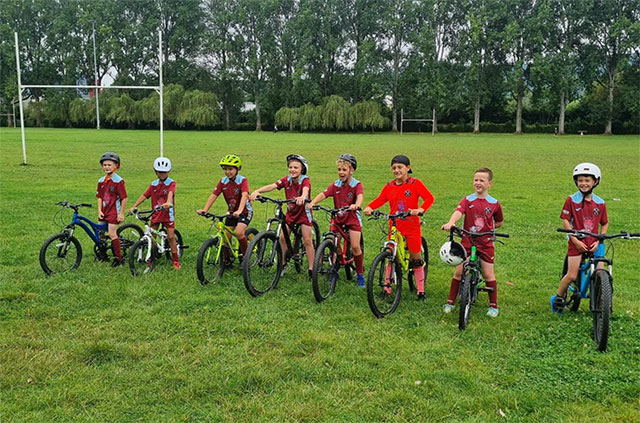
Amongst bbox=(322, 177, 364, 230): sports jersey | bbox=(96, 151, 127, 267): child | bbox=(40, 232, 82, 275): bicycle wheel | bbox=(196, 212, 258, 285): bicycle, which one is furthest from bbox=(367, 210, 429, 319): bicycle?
bbox=(40, 232, 82, 275): bicycle wheel

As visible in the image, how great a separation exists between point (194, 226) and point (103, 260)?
2.71 meters

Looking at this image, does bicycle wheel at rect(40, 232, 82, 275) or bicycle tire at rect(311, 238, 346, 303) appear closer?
bicycle tire at rect(311, 238, 346, 303)

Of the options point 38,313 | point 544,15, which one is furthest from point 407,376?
point 544,15

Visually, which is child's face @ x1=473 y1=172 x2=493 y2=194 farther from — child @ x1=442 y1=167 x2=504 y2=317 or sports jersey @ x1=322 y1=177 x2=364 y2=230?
sports jersey @ x1=322 y1=177 x2=364 y2=230

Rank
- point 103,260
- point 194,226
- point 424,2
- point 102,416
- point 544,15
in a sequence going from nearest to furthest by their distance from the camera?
point 102,416, point 103,260, point 194,226, point 544,15, point 424,2

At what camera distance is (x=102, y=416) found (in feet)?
11.8

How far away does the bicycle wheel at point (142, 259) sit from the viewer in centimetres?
664

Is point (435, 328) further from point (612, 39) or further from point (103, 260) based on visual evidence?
point (612, 39)

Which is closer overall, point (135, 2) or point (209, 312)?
point (209, 312)

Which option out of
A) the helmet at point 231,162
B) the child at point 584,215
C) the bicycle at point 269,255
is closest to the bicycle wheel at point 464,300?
the child at point 584,215

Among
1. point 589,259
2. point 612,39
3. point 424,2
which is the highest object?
point 424,2

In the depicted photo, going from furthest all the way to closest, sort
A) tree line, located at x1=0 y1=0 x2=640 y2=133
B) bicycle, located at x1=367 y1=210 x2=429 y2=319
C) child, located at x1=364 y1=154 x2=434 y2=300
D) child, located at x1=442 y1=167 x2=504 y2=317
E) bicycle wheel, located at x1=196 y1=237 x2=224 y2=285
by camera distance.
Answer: tree line, located at x1=0 y1=0 x2=640 y2=133, bicycle wheel, located at x1=196 y1=237 x2=224 y2=285, child, located at x1=364 y1=154 x2=434 y2=300, bicycle, located at x1=367 y1=210 x2=429 y2=319, child, located at x1=442 y1=167 x2=504 y2=317

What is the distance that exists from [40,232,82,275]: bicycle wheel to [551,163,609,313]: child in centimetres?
581

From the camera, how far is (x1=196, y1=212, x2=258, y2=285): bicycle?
638 cm
